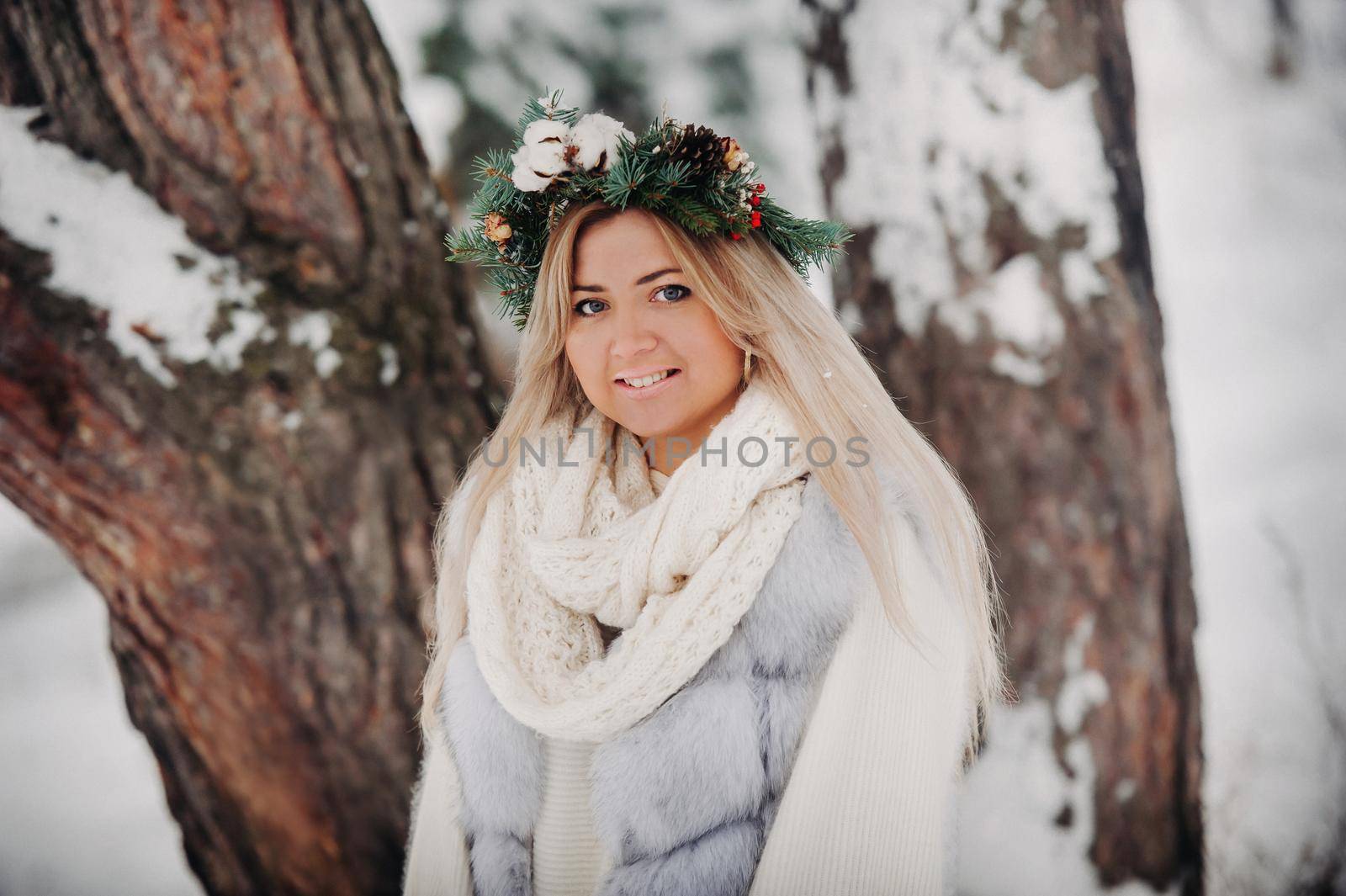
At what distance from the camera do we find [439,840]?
1551mm

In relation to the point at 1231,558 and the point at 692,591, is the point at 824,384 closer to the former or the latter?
the point at 692,591

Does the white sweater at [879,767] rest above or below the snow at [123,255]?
below

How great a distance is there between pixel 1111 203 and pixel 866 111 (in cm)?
65

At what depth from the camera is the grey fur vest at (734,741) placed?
4.23 ft

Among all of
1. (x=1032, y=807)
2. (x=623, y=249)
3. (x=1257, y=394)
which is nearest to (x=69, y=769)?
(x=623, y=249)

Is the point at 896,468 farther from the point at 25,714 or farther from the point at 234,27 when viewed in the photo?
the point at 25,714

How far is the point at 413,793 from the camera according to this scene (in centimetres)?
206

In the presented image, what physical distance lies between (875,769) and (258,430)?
149 cm

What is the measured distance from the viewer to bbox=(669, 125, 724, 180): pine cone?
1388 millimetres

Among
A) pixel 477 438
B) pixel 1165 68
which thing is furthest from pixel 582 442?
pixel 1165 68

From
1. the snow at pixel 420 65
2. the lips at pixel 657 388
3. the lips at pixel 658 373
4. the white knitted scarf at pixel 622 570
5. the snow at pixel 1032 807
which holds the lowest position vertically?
the snow at pixel 1032 807

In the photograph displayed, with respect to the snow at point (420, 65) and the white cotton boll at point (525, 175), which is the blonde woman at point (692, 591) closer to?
the white cotton boll at point (525, 175)

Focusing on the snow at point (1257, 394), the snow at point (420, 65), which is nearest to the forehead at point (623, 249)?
the snow at point (420, 65)

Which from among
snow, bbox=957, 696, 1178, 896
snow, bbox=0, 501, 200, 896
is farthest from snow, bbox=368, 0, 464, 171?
snow, bbox=957, 696, 1178, 896
